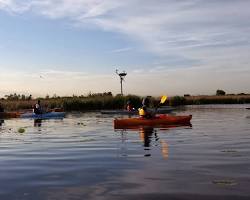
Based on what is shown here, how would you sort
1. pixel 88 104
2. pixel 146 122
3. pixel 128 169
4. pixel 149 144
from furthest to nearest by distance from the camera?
pixel 88 104 → pixel 146 122 → pixel 149 144 → pixel 128 169

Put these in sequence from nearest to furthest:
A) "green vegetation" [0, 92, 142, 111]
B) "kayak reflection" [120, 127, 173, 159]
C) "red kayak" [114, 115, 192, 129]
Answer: "kayak reflection" [120, 127, 173, 159]
"red kayak" [114, 115, 192, 129]
"green vegetation" [0, 92, 142, 111]

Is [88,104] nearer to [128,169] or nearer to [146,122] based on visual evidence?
[146,122]

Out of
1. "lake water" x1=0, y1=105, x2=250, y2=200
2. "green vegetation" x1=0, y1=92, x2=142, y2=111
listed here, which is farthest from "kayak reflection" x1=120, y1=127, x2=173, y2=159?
"green vegetation" x1=0, y1=92, x2=142, y2=111

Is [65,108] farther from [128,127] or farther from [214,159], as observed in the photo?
[214,159]

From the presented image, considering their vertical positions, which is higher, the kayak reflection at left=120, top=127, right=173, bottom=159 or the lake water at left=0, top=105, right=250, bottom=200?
the kayak reflection at left=120, top=127, right=173, bottom=159

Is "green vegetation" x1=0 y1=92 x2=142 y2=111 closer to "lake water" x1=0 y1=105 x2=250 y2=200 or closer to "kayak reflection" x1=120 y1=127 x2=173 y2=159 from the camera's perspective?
"kayak reflection" x1=120 y1=127 x2=173 y2=159

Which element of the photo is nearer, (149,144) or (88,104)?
(149,144)

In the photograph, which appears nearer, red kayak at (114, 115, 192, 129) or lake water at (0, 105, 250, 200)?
lake water at (0, 105, 250, 200)

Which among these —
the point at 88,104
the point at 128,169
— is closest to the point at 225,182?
the point at 128,169

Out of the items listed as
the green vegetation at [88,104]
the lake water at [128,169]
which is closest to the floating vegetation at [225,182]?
the lake water at [128,169]

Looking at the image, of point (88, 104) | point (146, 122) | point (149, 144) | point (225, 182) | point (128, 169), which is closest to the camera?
point (225, 182)

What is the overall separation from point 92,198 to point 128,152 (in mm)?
6501

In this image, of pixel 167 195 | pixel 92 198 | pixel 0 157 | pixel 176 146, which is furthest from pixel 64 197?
pixel 176 146

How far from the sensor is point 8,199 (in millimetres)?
8539
